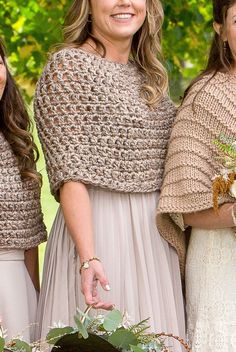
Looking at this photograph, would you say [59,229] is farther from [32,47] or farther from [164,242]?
[32,47]

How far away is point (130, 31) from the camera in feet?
15.1

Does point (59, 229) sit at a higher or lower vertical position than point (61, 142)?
lower

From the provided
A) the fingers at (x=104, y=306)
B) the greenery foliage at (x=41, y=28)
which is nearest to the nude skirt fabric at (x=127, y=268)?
the fingers at (x=104, y=306)

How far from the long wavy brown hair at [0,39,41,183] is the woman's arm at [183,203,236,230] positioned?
71 centimetres

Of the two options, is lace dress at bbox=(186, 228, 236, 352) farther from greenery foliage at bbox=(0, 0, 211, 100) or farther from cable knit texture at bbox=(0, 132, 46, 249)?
greenery foliage at bbox=(0, 0, 211, 100)

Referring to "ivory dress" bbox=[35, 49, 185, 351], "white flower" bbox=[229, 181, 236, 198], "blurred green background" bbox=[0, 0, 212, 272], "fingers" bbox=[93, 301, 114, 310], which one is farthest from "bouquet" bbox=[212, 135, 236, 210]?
"blurred green background" bbox=[0, 0, 212, 272]

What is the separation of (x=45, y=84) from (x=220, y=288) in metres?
1.17

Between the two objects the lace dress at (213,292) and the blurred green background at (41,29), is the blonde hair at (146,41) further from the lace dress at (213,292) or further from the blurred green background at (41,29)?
the blurred green background at (41,29)

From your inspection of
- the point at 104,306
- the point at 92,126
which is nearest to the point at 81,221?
Answer: the point at 92,126

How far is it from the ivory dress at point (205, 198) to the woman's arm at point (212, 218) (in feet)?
0.13

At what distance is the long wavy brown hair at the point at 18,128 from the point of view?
461 centimetres

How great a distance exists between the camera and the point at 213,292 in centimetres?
447

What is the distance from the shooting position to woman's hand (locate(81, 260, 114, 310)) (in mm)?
4230

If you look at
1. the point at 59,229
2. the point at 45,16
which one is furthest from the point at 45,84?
the point at 45,16
